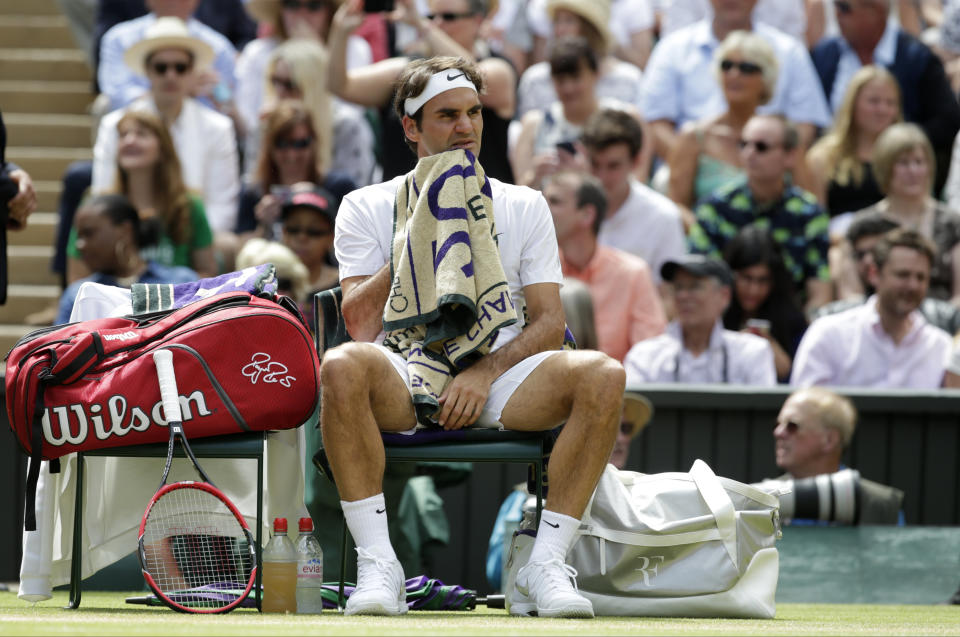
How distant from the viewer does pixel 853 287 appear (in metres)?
8.80

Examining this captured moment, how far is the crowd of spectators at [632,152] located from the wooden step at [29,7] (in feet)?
3.77

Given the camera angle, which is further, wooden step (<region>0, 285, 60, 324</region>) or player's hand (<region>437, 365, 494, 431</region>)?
wooden step (<region>0, 285, 60, 324</region>)

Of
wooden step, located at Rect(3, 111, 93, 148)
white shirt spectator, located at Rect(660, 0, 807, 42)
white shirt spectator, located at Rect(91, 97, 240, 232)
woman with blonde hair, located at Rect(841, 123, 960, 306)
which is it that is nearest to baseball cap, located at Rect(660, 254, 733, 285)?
woman with blonde hair, located at Rect(841, 123, 960, 306)

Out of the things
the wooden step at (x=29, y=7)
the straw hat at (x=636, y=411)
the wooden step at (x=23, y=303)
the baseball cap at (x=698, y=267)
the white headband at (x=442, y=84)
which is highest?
the wooden step at (x=29, y=7)

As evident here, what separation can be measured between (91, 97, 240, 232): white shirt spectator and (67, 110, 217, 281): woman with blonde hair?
2.11 ft

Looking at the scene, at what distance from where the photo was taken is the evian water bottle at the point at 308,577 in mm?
4574

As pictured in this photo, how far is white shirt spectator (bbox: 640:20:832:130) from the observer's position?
10148 mm

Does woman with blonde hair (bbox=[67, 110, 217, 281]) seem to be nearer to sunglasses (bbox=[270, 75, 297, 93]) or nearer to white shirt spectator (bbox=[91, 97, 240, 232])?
white shirt spectator (bbox=[91, 97, 240, 232])

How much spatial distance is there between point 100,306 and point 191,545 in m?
0.95

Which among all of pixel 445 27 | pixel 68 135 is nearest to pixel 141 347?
pixel 445 27

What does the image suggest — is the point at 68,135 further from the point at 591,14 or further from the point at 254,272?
the point at 254,272

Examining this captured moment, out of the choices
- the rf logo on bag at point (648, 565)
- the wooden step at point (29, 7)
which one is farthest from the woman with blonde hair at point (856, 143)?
the wooden step at point (29, 7)

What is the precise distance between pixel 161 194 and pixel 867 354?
12.4 ft

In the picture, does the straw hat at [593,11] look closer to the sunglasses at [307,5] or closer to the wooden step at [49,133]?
the sunglasses at [307,5]
